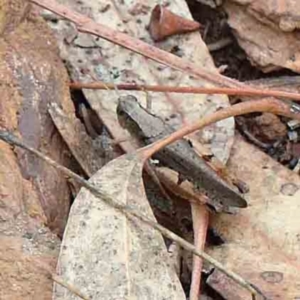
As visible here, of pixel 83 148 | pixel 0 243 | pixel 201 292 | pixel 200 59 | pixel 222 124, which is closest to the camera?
pixel 0 243

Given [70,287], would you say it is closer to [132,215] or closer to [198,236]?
[132,215]

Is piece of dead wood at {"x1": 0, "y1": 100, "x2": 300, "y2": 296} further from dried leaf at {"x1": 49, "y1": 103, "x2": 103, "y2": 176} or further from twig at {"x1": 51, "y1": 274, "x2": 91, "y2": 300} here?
dried leaf at {"x1": 49, "y1": 103, "x2": 103, "y2": 176}

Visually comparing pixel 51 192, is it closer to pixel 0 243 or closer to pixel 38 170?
pixel 38 170

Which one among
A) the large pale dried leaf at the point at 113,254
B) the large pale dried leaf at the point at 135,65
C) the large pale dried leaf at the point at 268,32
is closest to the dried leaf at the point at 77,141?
the large pale dried leaf at the point at 135,65

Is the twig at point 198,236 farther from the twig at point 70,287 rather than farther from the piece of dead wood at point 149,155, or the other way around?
the twig at point 70,287

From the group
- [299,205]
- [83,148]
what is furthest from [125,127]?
[299,205]

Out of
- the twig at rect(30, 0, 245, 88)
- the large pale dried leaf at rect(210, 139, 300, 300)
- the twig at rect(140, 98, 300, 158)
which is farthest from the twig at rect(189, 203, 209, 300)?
the twig at rect(30, 0, 245, 88)

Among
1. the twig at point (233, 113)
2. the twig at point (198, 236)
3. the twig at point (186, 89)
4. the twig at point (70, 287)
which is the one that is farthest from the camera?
the twig at point (186, 89)
